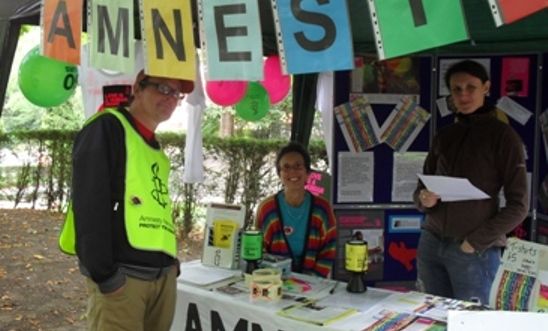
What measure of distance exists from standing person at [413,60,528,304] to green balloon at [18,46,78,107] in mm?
2113

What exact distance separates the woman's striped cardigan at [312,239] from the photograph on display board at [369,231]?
115 cm

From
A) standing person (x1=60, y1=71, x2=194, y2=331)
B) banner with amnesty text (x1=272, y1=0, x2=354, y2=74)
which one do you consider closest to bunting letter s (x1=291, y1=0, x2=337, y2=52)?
banner with amnesty text (x1=272, y1=0, x2=354, y2=74)

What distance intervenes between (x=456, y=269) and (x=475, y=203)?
0.31 meters

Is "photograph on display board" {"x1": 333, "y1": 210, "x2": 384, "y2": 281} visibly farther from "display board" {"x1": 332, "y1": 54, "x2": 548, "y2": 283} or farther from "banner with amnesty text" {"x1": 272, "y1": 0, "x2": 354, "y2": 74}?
"banner with amnesty text" {"x1": 272, "y1": 0, "x2": 354, "y2": 74}

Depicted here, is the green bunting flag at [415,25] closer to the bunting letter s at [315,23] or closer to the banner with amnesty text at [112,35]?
the bunting letter s at [315,23]

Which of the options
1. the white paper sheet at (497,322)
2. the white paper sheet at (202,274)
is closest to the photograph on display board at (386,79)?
the white paper sheet at (202,274)

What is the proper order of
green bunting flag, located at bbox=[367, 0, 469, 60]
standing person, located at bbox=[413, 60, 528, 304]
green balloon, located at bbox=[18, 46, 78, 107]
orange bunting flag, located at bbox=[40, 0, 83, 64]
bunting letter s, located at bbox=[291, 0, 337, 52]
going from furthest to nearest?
green balloon, located at bbox=[18, 46, 78, 107] → standing person, located at bbox=[413, 60, 528, 304] → orange bunting flag, located at bbox=[40, 0, 83, 64] → bunting letter s, located at bbox=[291, 0, 337, 52] → green bunting flag, located at bbox=[367, 0, 469, 60]

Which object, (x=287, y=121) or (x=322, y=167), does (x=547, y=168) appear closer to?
(x=322, y=167)

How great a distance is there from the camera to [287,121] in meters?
9.59

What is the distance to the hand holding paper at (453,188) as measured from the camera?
242cm

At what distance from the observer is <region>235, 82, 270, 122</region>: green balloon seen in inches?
180

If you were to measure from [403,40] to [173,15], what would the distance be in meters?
0.77

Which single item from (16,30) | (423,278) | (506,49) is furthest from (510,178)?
(16,30)

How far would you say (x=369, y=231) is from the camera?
4.20 m
